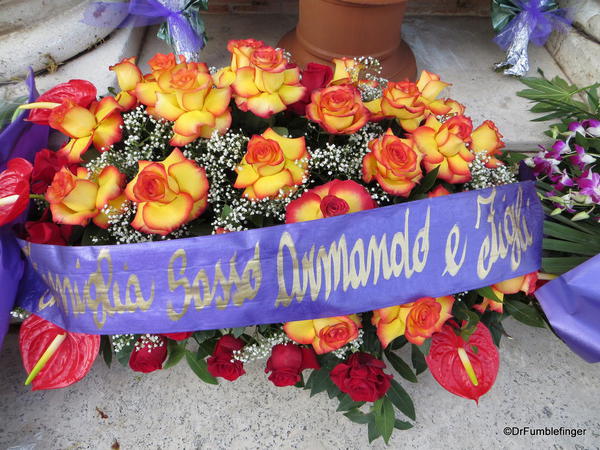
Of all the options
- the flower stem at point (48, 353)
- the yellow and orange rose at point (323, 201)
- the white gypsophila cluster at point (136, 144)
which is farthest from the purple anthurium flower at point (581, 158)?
the flower stem at point (48, 353)

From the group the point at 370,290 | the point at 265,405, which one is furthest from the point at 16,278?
the point at 370,290

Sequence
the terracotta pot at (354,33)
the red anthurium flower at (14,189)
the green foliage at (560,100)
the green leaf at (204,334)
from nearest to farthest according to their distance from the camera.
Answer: the red anthurium flower at (14,189) < the green leaf at (204,334) < the green foliage at (560,100) < the terracotta pot at (354,33)

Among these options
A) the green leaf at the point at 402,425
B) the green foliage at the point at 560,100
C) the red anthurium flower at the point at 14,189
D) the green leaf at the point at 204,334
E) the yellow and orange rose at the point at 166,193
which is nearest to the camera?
the yellow and orange rose at the point at 166,193

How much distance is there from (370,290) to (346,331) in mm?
105

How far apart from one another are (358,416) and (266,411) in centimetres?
27

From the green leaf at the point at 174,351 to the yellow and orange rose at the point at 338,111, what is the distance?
2.16 ft

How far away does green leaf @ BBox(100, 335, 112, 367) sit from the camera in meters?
1.28

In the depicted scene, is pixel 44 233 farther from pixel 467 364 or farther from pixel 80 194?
pixel 467 364

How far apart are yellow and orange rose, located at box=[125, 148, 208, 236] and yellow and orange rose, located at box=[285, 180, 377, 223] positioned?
199 mm

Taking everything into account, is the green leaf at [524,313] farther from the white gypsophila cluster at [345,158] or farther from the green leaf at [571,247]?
the white gypsophila cluster at [345,158]

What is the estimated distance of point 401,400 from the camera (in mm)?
1246

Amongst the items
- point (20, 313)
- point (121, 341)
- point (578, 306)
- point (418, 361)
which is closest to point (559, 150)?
point (578, 306)

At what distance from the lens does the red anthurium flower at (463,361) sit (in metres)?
1.18

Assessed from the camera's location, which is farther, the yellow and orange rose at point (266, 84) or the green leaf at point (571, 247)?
the green leaf at point (571, 247)
